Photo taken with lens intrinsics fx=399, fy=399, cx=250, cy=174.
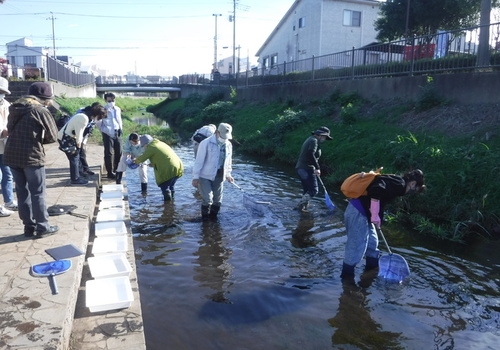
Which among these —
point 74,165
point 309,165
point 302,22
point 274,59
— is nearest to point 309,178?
point 309,165

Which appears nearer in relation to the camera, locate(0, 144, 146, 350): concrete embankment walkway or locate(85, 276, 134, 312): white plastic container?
locate(0, 144, 146, 350): concrete embankment walkway

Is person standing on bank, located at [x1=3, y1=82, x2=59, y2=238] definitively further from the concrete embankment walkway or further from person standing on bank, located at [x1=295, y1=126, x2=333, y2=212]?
person standing on bank, located at [x1=295, y1=126, x2=333, y2=212]

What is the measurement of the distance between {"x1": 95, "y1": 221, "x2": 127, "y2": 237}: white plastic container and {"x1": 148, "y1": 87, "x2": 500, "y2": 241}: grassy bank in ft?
16.9

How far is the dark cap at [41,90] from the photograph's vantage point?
4.84 metres

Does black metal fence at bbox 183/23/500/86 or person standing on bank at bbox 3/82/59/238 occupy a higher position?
Result: black metal fence at bbox 183/23/500/86

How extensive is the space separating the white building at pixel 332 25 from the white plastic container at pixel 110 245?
973 inches

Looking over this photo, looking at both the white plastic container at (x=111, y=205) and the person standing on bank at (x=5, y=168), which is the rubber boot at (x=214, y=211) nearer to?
the white plastic container at (x=111, y=205)

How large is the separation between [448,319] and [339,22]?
28686mm

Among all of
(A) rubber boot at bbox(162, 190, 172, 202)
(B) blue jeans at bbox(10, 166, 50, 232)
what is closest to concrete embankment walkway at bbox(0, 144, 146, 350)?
(B) blue jeans at bbox(10, 166, 50, 232)

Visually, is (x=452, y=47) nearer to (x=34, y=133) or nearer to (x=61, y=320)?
(x=34, y=133)

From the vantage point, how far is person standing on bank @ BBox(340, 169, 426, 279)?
183 inches

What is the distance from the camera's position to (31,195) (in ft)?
15.1

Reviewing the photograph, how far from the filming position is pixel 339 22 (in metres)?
29.7

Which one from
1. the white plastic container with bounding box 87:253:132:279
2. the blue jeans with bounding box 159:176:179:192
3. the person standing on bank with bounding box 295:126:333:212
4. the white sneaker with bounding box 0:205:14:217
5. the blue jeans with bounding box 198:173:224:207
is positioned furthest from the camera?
the blue jeans with bounding box 159:176:179:192
